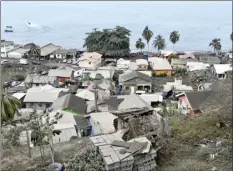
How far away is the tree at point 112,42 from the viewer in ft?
108

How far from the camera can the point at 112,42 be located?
32969mm

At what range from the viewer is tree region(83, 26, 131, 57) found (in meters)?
33.0

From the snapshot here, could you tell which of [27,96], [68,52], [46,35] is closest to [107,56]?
[68,52]

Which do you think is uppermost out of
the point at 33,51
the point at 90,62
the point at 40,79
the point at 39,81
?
the point at 33,51

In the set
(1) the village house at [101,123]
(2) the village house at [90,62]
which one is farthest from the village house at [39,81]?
(1) the village house at [101,123]

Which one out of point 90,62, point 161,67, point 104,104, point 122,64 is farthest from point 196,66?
point 104,104

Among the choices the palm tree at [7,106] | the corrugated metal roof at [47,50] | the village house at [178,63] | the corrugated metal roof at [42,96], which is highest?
Result: the corrugated metal roof at [47,50]

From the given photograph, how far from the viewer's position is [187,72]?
2859 cm

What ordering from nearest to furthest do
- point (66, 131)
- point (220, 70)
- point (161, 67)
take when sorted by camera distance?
point (66, 131) → point (220, 70) → point (161, 67)

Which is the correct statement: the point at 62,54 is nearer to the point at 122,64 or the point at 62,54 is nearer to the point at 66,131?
the point at 122,64

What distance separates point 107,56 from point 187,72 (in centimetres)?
884

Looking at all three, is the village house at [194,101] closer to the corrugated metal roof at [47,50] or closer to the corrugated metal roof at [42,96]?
the corrugated metal roof at [42,96]

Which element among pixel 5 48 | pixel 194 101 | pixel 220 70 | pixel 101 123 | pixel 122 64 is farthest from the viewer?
pixel 5 48

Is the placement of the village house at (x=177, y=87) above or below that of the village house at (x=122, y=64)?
below
